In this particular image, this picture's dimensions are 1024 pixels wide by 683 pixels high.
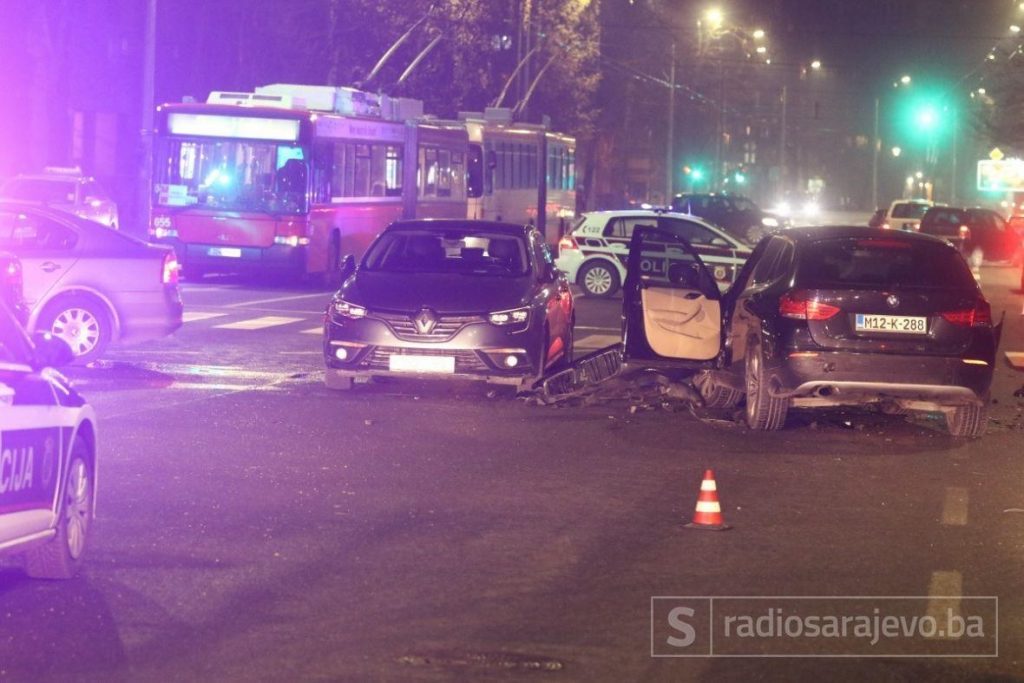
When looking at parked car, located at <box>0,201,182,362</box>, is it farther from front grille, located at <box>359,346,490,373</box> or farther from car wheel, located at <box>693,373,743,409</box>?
car wheel, located at <box>693,373,743,409</box>

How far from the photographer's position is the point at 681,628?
729cm

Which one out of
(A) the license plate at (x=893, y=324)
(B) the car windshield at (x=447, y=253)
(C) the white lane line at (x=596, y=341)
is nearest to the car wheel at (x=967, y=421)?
(A) the license plate at (x=893, y=324)

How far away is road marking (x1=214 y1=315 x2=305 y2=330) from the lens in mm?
22703

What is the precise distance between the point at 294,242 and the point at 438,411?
53.3 ft

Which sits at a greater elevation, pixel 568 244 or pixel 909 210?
pixel 909 210

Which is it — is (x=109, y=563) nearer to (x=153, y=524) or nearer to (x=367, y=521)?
(x=153, y=524)

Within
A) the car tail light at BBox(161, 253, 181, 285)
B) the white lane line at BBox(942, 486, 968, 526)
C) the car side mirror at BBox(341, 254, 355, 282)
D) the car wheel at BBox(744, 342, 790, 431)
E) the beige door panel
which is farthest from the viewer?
the car tail light at BBox(161, 253, 181, 285)

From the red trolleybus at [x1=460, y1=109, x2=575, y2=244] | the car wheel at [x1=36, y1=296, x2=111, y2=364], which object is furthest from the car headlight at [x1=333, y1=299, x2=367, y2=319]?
the red trolleybus at [x1=460, y1=109, x2=575, y2=244]

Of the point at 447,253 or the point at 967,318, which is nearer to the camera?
the point at 967,318

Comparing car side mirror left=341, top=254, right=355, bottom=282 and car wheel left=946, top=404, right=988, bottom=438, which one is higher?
car side mirror left=341, top=254, right=355, bottom=282

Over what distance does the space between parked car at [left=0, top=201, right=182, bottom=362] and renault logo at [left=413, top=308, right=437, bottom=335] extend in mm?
3783

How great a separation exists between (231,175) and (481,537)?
74.6 feet

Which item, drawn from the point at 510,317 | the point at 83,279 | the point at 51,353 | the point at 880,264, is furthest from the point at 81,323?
the point at 51,353

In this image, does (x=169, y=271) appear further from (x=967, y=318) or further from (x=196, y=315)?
(x=967, y=318)
